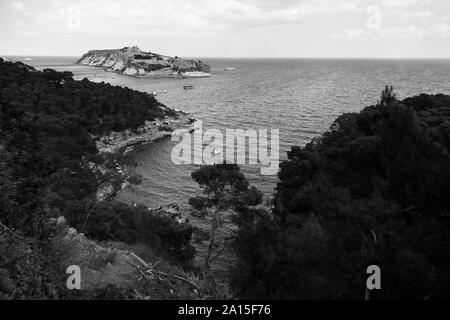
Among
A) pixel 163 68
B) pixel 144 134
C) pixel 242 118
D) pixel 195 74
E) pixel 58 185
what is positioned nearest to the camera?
pixel 58 185

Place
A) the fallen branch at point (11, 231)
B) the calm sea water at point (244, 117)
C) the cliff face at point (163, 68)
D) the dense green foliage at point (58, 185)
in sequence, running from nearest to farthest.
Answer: the fallen branch at point (11, 231) → the dense green foliage at point (58, 185) → the calm sea water at point (244, 117) → the cliff face at point (163, 68)

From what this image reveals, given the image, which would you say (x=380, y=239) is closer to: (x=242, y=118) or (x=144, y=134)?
(x=144, y=134)

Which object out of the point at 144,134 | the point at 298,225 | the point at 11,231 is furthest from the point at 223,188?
the point at 144,134

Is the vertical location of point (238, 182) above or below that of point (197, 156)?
above

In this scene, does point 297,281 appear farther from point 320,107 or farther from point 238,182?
point 320,107

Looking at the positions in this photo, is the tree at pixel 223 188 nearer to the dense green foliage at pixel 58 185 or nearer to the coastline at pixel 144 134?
the dense green foliage at pixel 58 185

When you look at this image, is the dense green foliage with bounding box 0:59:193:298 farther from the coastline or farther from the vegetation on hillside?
the coastline

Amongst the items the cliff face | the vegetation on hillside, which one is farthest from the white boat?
the vegetation on hillside

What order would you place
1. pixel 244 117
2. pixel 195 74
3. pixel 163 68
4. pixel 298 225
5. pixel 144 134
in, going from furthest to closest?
pixel 195 74, pixel 163 68, pixel 244 117, pixel 144 134, pixel 298 225

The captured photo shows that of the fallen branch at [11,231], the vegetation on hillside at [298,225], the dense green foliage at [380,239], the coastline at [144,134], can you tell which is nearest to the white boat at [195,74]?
the coastline at [144,134]

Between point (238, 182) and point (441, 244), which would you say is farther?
point (238, 182)
